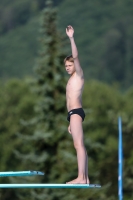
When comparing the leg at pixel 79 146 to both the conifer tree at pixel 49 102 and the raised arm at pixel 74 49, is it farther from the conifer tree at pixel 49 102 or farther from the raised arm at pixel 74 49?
the conifer tree at pixel 49 102

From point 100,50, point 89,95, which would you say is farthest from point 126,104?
point 100,50

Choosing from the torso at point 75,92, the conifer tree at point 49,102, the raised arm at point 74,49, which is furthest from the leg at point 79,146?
the conifer tree at point 49,102

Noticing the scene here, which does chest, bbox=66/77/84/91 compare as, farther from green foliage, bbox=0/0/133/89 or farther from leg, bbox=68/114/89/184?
green foliage, bbox=0/0/133/89

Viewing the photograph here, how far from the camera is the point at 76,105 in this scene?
10180mm

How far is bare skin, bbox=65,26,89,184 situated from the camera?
32.9ft

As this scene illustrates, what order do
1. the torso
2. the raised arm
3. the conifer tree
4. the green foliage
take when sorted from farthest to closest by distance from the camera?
the green foliage < the conifer tree < the torso < the raised arm

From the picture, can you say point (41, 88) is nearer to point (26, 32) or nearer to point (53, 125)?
point (53, 125)

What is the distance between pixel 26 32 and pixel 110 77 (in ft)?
50.9

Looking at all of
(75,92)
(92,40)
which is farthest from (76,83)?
(92,40)

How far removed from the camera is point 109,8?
144375 millimetres

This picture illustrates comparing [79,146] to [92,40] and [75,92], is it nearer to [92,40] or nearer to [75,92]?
[75,92]

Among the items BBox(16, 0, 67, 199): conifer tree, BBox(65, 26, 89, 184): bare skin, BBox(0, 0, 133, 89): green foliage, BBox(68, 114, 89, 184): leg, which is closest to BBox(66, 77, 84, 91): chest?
BBox(65, 26, 89, 184): bare skin

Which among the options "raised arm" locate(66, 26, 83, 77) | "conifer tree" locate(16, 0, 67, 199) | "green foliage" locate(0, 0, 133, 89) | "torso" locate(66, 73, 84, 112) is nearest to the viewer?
"raised arm" locate(66, 26, 83, 77)

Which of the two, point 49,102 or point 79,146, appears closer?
point 79,146
